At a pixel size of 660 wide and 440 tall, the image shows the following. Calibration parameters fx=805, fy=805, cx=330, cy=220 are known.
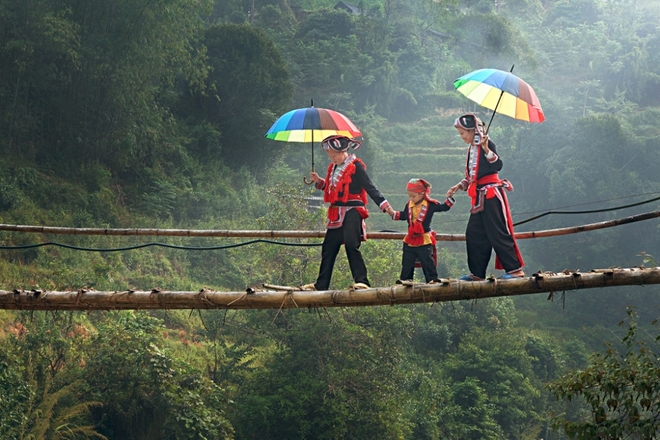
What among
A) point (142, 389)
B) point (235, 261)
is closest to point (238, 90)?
point (235, 261)

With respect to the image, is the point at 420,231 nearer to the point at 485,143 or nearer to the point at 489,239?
the point at 489,239

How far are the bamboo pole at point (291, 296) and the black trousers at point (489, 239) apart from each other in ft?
1.85

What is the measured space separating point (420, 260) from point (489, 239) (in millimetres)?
707

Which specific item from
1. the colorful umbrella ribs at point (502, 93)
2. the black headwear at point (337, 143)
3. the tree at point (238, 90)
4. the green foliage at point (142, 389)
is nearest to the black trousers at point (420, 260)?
the black headwear at point (337, 143)

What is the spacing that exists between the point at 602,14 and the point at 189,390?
41.5m

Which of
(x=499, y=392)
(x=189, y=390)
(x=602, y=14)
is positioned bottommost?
(x=499, y=392)

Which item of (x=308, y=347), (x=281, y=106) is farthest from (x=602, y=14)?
(x=308, y=347)

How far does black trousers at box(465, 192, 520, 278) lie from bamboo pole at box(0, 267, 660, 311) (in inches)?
22.2

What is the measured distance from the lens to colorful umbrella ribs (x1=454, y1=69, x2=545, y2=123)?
19.4 ft

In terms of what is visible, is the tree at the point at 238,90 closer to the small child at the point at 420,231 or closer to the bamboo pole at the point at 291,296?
the small child at the point at 420,231

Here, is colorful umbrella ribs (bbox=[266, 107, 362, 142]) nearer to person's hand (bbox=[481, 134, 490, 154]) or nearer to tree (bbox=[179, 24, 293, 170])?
person's hand (bbox=[481, 134, 490, 154])

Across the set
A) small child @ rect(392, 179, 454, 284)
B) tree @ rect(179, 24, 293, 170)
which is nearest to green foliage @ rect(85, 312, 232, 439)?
small child @ rect(392, 179, 454, 284)

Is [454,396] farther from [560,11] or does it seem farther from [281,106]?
[560,11]

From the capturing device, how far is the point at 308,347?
14.8 meters
